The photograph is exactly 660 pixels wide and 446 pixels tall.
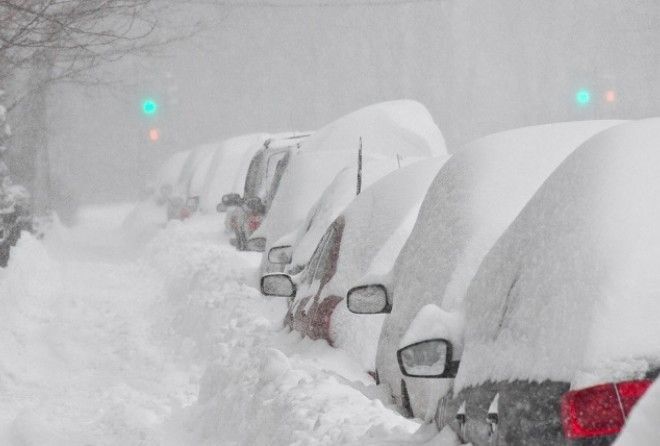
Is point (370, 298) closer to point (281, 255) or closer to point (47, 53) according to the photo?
point (281, 255)

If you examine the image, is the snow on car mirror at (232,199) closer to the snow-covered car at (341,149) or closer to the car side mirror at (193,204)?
the snow-covered car at (341,149)

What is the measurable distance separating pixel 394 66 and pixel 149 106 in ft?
108

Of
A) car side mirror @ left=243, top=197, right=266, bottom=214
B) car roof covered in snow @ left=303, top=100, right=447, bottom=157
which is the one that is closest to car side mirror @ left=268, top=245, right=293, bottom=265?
car roof covered in snow @ left=303, top=100, right=447, bottom=157

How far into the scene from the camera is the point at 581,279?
2717mm

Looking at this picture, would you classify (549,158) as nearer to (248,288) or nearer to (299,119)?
(248,288)

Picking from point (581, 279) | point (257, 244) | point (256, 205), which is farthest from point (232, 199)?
point (581, 279)

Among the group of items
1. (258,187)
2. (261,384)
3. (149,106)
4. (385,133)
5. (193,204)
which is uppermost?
(149,106)

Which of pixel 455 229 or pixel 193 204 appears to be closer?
pixel 455 229

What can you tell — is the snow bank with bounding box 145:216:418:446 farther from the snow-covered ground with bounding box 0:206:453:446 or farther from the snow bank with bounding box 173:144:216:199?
the snow bank with bounding box 173:144:216:199

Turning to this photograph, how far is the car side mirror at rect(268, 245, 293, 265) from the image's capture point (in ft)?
31.8

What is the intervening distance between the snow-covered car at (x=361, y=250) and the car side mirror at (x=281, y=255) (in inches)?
96.6

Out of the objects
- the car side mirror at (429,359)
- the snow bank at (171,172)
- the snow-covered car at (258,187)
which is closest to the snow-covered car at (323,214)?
the car side mirror at (429,359)

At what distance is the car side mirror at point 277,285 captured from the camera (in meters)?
7.32

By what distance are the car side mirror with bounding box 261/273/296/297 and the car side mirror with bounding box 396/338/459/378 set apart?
3.73 metres
